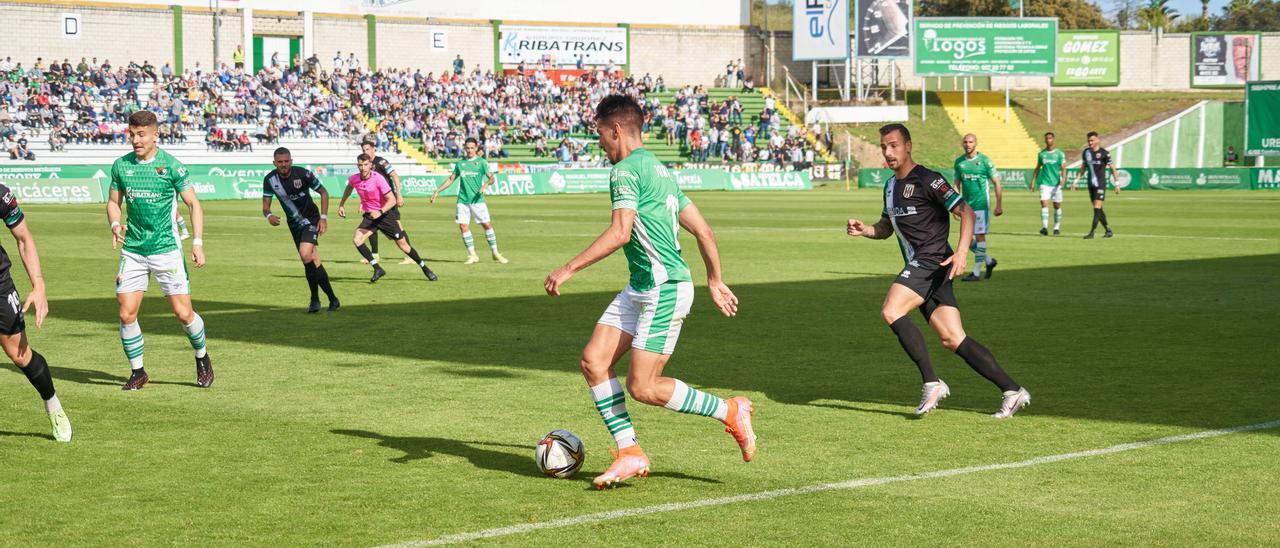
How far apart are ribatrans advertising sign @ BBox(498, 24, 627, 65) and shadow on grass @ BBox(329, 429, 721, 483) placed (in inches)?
2791

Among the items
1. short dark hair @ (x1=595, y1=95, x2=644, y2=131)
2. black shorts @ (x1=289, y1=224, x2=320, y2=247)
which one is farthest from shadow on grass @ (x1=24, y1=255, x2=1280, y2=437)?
short dark hair @ (x1=595, y1=95, x2=644, y2=131)

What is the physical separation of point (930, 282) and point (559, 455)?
3.60 metres

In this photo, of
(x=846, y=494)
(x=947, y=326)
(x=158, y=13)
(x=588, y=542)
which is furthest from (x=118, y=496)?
(x=158, y=13)

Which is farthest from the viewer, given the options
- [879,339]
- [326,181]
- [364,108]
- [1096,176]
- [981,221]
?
[364,108]

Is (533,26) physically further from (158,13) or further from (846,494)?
(846,494)

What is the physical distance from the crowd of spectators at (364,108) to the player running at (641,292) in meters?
47.5

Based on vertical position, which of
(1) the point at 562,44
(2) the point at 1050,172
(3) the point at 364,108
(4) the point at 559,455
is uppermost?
(1) the point at 562,44

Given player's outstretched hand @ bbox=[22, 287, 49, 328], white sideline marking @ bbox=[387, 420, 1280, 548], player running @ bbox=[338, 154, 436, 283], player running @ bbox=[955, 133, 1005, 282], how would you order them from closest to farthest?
1. white sideline marking @ bbox=[387, 420, 1280, 548]
2. player's outstretched hand @ bbox=[22, 287, 49, 328]
3. player running @ bbox=[955, 133, 1005, 282]
4. player running @ bbox=[338, 154, 436, 283]

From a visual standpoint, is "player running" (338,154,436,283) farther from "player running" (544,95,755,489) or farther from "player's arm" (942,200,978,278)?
"player running" (544,95,755,489)

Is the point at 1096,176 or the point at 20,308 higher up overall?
the point at 1096,176

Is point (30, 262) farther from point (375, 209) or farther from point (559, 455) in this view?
point (375, 209)

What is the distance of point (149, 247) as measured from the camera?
11.5 metres

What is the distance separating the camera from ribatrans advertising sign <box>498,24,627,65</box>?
3110 inches

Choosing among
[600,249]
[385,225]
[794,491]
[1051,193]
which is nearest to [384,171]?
[385,225]
